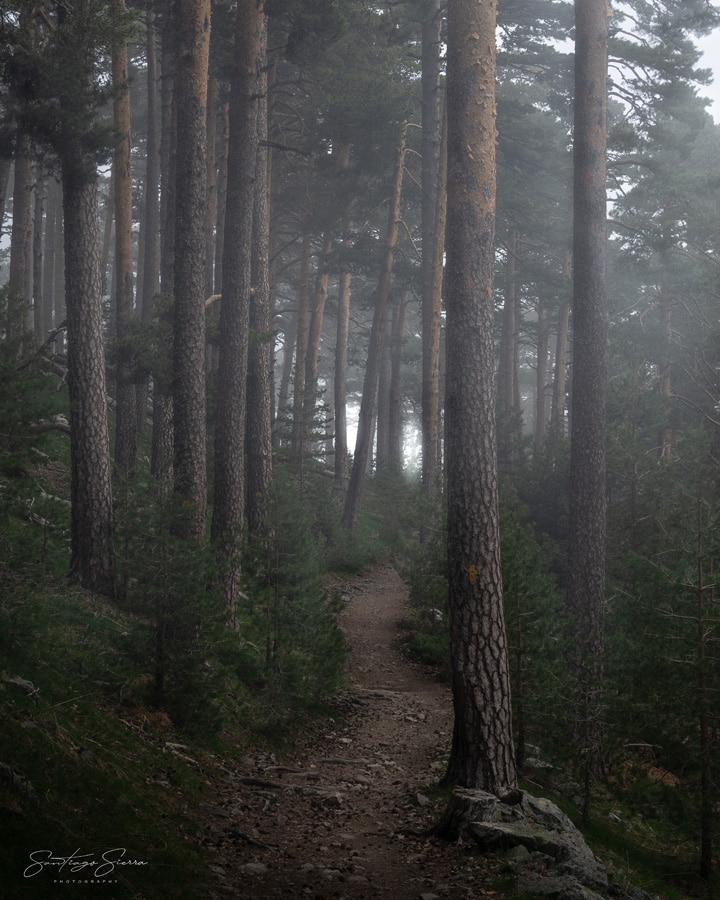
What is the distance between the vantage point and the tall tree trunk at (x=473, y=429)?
7.71m

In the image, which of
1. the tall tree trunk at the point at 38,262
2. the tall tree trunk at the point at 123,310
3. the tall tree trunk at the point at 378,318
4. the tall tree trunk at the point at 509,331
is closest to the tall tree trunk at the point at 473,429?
the tall tree trunk at the point at 123,310

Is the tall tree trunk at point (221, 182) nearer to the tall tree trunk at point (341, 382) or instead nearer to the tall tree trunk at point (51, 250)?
the tall tree trunk at point (341, 382)

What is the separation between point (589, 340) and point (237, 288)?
227 inches

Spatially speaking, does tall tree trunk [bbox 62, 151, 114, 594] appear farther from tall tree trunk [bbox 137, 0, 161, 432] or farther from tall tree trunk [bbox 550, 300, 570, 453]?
tall tree trunk [bbox 550, 300, 570, 453]

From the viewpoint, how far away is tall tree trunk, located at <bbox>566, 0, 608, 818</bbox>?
11469 millimetres

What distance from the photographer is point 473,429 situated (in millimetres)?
8094

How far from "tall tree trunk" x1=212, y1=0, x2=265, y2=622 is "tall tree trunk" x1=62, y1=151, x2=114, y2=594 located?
171 centimetres

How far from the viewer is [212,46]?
16531 mm

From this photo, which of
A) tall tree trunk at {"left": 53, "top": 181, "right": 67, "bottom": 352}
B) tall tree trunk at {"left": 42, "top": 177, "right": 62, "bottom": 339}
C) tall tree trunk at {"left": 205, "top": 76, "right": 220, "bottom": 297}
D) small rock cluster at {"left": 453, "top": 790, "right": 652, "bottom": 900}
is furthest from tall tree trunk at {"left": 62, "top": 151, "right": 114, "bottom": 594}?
tall tree trunk at {"left": 53, "top": 181, "right": 67, "bottom": 352}

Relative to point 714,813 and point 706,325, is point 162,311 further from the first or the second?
point 706,325

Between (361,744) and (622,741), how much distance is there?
132 inches

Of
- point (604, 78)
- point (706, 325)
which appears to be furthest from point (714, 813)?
point (706, 325)

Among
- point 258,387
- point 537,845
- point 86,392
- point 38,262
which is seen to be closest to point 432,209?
point 258,387

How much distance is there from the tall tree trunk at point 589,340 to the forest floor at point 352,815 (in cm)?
286
